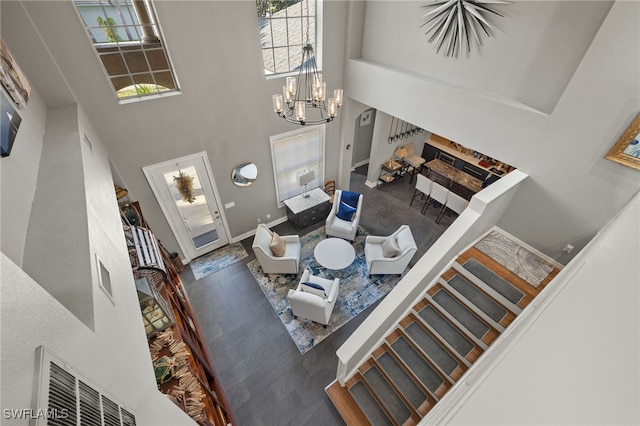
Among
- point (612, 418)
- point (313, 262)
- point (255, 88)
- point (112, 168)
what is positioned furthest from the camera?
point (313, 262)

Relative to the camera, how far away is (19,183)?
1607mm

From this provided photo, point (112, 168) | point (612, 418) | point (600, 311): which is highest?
point (600, 311)

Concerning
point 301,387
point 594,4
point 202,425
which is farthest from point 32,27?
point 594,4

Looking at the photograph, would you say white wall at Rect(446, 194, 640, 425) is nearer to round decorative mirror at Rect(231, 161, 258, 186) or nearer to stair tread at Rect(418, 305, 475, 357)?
stair tread at Rect(418, 305, 475, 357)

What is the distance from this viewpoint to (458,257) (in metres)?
4.00

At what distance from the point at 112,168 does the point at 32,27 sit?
1.80 meters

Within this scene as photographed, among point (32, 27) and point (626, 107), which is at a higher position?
point (626, 107)

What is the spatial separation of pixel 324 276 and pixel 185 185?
3.21m

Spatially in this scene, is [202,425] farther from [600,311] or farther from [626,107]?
[626,107]

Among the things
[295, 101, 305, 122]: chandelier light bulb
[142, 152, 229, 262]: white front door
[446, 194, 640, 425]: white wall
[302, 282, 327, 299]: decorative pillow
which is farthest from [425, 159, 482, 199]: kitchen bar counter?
[446, 194, 640, 425]: white wall

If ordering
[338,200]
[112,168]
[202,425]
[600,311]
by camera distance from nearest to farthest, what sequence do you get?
1. [600,311]
2. [202,425]
3. [112,168]
4. [338,200]

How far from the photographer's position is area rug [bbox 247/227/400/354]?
4629mm

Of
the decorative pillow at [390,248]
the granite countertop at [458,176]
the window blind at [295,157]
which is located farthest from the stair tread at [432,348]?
the granite countertop at [458,176]

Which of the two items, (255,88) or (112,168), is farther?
(255,88)
